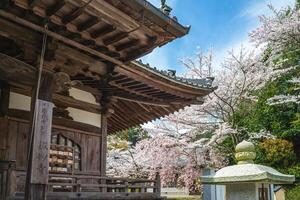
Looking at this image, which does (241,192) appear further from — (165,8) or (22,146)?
(22,146)

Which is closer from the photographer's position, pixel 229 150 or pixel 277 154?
pixel 277 154

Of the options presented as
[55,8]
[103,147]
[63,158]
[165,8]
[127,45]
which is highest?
[165,8]

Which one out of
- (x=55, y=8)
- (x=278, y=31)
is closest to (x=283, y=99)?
(x=278, y=31)

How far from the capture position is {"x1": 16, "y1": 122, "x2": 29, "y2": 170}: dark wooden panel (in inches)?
251

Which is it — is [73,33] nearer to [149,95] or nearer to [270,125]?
[149,95]

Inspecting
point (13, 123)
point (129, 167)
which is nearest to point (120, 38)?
point (13, 123)

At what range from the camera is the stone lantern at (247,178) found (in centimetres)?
373

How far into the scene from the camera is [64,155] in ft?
24.4

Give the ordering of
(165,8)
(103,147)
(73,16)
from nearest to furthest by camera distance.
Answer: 1. (73,16)
2. (165,8)
3. (103,147)

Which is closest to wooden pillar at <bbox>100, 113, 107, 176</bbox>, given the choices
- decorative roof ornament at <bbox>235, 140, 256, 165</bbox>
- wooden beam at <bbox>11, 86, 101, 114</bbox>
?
wooden beam at <bbox>11, 86, 101, 114</bbox>

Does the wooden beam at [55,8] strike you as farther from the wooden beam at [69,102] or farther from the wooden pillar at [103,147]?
the wooden pillar at [103,147]

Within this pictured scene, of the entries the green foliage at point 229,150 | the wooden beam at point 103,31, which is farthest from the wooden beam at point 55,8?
the green foliage at point 229,150

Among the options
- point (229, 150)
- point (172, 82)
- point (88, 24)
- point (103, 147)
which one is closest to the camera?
point (88, 24)

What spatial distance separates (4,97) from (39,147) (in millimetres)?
2447
